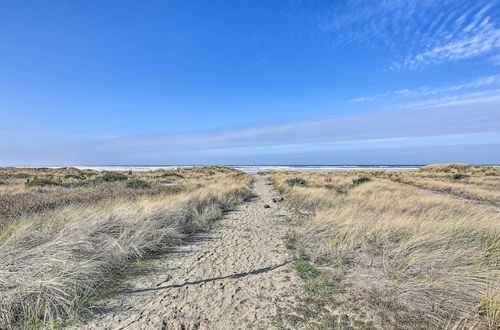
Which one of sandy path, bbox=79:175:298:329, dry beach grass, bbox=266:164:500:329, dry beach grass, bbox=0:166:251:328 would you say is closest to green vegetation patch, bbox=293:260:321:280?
dry beach grass, bbox=266:164:500:329

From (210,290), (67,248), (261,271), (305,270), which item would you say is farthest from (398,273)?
(67,248)

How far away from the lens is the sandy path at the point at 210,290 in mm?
3320

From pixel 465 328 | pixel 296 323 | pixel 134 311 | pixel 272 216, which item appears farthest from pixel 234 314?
pixel 272 216

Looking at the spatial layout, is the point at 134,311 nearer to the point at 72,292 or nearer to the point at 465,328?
the point at 72,292

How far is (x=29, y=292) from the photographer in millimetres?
3365

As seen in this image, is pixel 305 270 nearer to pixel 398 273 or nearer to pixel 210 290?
pixel 398 273

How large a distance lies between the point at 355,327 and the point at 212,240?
4884 mm

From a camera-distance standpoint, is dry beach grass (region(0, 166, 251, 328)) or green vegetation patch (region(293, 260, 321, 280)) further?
green vegetation patch (region(293, 260, 321, 280))

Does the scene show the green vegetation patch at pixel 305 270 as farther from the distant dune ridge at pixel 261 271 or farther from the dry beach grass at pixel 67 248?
the dry beach grass at pixel 67 248

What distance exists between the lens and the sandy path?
3.32 m

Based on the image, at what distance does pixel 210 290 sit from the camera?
13.7 feet

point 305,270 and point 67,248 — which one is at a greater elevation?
point 67,248

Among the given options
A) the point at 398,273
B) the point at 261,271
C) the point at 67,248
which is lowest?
the point at 261,271

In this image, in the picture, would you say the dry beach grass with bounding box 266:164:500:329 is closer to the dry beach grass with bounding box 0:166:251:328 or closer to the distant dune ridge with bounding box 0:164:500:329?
the distant dune ridge with bounding box 0:164:500:329
